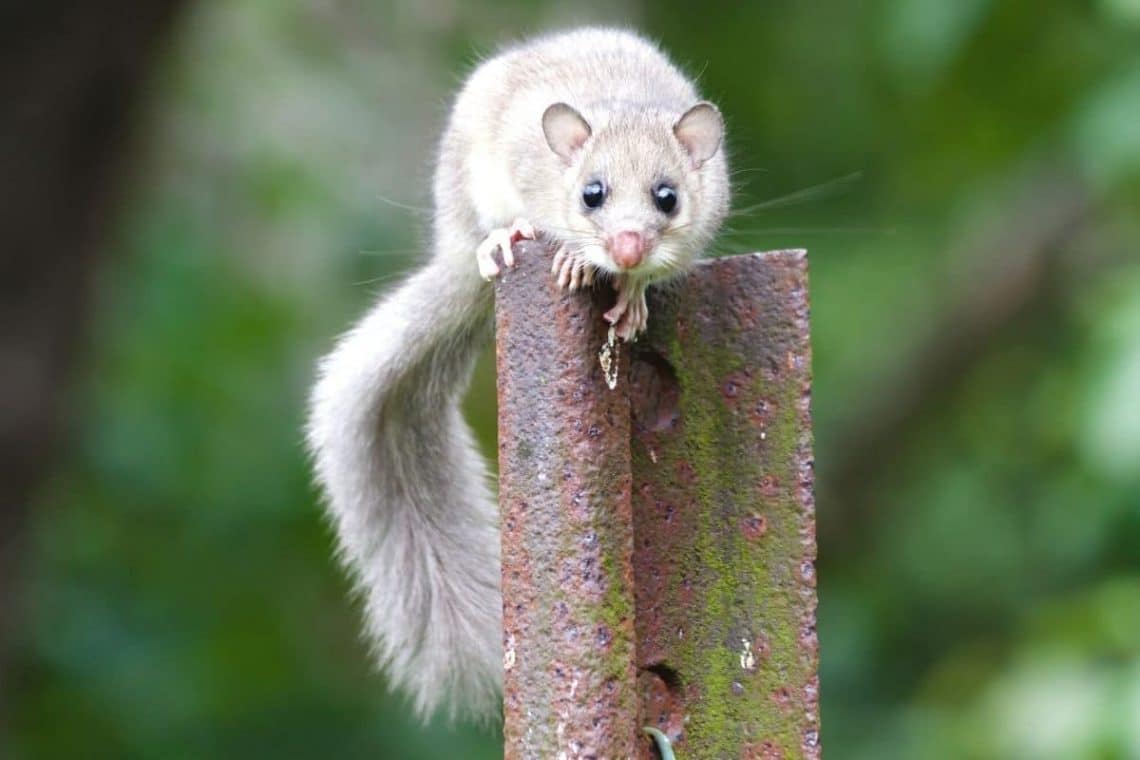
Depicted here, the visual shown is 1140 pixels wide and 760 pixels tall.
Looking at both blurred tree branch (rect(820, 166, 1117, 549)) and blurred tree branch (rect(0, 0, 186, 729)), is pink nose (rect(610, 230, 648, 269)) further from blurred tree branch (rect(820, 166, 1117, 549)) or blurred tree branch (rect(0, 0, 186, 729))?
blurred tree branch (rect(820, 166, 1117, 549))

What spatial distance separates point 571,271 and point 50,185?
322 centimetres

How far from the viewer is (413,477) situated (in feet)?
6.52

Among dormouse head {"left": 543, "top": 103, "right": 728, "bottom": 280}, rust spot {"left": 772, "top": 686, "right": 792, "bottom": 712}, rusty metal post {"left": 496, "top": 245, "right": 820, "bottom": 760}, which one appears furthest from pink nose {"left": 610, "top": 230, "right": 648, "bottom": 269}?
rust spot {"left": 772, "top": 686, "right": 792, "bottom": 712}

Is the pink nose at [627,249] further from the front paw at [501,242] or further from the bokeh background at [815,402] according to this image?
the bokeh background at [815,402]

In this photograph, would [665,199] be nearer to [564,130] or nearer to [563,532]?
[564,130]

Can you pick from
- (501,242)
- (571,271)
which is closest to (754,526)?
(571,271)

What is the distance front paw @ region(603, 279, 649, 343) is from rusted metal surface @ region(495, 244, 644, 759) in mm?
22

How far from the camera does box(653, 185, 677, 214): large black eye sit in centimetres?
215

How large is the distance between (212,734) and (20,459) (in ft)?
4.33

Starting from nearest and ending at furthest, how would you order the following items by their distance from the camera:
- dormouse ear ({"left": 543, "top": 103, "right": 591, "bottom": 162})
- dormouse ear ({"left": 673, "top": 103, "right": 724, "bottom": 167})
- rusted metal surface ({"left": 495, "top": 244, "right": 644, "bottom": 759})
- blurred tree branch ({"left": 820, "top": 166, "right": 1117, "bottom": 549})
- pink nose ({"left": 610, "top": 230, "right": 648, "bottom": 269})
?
rusted metal surface ({"left": 495, "top": 244, "right": 644, "bottom": 759}) < pink nose ({"left": 610, "top": 230, "right": 648, "bottom": 269}) < dormouse ear ({"left": 543, "top": 103, "right": 591, "bottom": 162}) < dormouse ear ({"left": 673, "top": 103, "right": 724, "bottom": 167}) < blurred tree branch ({"left": 820, "top": 166, "right": 1117, "bottom": 549})

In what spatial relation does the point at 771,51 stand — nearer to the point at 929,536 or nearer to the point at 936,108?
the point at 936,108

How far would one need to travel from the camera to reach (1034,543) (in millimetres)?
4961

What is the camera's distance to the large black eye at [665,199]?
215cm

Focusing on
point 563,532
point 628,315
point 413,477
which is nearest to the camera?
point 563,532
